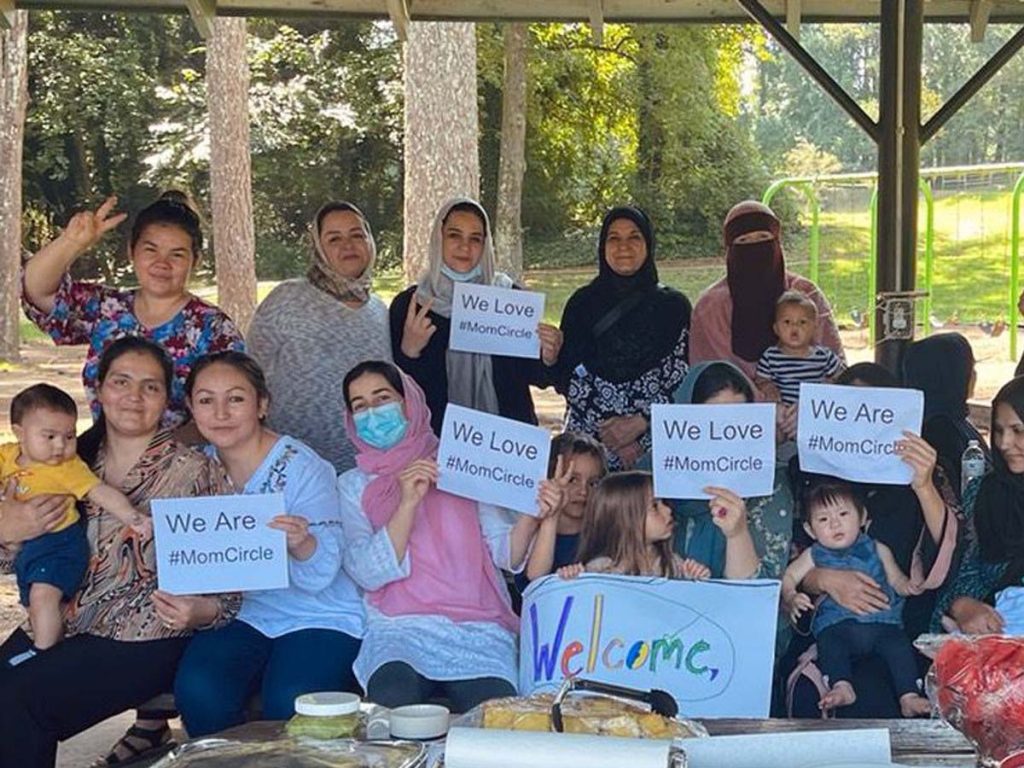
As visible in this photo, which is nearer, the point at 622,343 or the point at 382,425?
the point at 382,425

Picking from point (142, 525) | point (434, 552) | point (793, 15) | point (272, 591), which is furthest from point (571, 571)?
point (793, 15)

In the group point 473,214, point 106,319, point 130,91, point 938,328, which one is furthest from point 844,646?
point 130,91

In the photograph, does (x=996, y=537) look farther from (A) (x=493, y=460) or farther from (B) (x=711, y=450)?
(A) (x=493, y=460)

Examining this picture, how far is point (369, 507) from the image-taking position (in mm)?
4023

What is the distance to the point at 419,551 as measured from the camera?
400 cm

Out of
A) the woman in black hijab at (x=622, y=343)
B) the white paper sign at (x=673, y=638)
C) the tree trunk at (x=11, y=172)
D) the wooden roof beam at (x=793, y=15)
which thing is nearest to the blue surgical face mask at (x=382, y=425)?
the white paper sign at (x=673, y=638)

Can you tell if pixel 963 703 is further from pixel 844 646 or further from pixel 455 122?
pixel 455 122

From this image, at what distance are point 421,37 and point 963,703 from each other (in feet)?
43.9

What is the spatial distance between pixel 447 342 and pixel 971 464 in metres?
1.95

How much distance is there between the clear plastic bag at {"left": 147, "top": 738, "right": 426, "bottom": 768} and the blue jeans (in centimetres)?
170

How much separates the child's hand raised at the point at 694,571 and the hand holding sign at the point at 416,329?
159 cm

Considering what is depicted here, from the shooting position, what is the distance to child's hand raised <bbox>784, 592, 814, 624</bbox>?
3953mm

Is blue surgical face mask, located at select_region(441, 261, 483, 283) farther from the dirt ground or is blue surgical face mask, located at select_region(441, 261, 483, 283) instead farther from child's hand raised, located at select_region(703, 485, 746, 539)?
the dirt ground

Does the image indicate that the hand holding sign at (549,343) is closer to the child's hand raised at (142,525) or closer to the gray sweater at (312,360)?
the gray sweater at (312,360)
